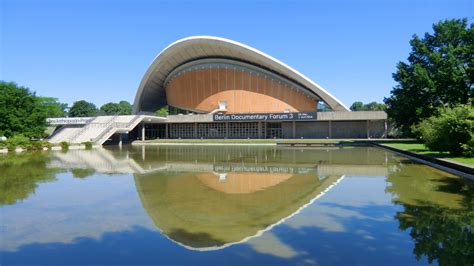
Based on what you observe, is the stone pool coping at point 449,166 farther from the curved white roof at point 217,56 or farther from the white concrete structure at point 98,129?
the white concrete structure at point 98,129

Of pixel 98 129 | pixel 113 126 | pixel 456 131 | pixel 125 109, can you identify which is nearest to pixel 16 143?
pixel 113 126

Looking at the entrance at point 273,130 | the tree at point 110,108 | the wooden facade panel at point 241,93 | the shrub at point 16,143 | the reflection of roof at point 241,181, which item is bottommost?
the reflection of roof at point 241,181

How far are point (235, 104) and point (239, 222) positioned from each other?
49373 millimetres

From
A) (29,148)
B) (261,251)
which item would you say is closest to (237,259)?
(261,251)

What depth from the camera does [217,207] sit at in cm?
789

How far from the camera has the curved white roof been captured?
50.2m

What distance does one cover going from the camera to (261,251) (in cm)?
511

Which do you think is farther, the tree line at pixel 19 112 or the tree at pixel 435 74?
the tree line at pixel 19 112

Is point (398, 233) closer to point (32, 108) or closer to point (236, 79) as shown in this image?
point (32, 108)

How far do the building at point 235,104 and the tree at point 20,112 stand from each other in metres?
6.61

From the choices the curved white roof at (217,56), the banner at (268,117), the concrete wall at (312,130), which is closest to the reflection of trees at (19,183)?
the banner at (268,117)

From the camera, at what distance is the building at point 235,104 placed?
1955 inches

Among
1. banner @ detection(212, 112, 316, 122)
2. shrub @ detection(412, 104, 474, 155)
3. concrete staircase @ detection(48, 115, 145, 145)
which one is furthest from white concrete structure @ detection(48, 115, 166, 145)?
shrub @ detection(412, 104, 474, 155)

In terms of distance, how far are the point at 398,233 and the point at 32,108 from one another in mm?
40797
